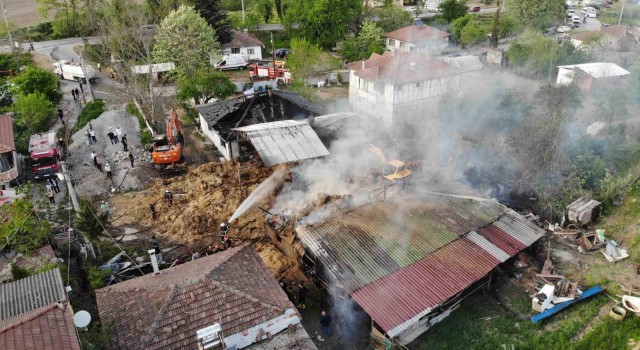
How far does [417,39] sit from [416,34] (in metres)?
0.57

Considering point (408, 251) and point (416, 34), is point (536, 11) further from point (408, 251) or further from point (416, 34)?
point (408, 251)

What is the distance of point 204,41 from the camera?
128ft

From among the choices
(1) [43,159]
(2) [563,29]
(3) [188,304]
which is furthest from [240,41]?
(2) [563,29]

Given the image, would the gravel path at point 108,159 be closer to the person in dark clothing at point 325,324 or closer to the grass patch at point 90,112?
the grass patch at point 90,112

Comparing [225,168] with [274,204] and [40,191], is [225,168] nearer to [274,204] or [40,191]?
[274,204]

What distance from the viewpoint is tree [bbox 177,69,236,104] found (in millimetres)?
32812

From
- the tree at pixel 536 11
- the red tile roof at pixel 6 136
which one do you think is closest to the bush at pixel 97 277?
the red tile roof at pixel 6 136

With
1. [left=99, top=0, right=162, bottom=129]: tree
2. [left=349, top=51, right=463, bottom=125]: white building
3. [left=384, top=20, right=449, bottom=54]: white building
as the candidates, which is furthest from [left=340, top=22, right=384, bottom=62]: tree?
[left=99, top=0, right=162, bottom=129]: tree

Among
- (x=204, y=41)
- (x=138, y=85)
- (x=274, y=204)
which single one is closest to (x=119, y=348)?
(x=274, y=204)

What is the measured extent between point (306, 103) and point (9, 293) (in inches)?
829

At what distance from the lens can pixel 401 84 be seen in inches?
1218

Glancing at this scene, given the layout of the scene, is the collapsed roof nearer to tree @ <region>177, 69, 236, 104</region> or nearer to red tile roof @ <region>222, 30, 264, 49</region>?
tree @ <region>177, 69, 236, 104</region>

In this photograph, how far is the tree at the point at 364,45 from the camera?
150ft

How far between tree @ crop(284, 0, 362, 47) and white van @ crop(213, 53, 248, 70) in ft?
29.1
